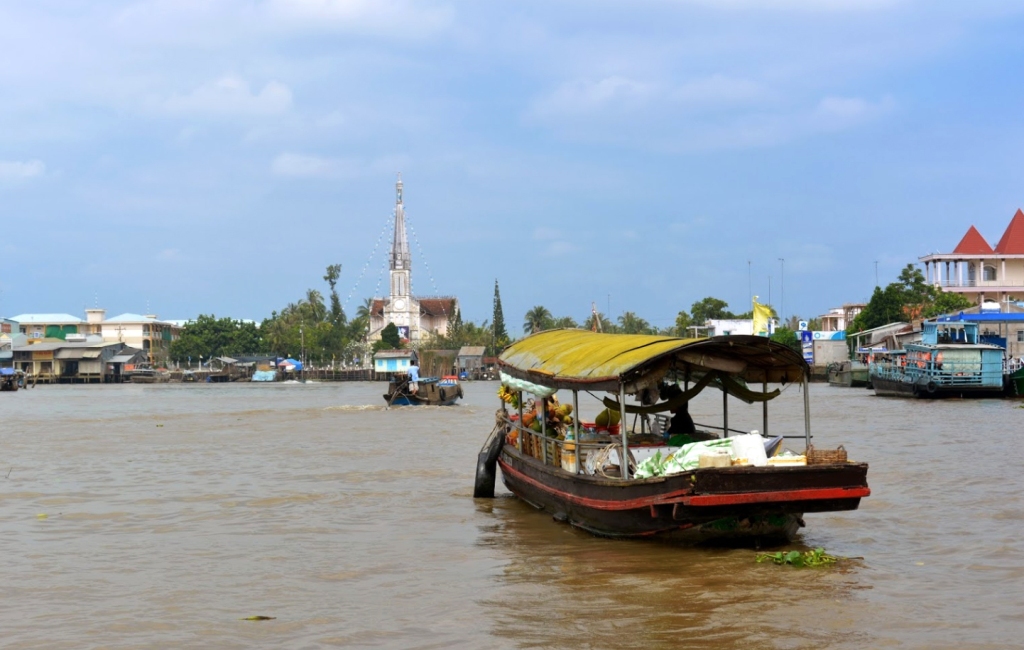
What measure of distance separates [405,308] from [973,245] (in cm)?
5580

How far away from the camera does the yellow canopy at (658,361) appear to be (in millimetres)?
9172

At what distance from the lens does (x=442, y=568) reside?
9430 mm

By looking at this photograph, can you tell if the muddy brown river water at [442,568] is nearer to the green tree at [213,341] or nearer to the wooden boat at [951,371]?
the wooden boat at [951,371]

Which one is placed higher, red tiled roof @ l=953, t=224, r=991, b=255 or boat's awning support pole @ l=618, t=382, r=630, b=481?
red tiled roof @ l=953, t=224, r=991, b=255

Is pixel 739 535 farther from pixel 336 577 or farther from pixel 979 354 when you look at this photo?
pixel 979 354

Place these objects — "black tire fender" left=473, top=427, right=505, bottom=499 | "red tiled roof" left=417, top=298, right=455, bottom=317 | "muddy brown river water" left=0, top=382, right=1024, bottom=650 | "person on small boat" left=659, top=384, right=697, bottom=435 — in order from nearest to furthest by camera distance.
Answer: "muddy brown river water" left=0, top=382, right=1024, bottom=650 → "person on small boat" left=659, top=384, right=697, bottom=435 → "black tire fender" left=473, top=427, right=505, bottom=499 → "red tiled roof" left=417, top=298, right=455, bottom=317

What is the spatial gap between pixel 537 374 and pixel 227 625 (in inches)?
183

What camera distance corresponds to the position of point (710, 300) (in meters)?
85.2

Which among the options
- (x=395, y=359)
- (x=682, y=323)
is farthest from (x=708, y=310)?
(x=395, y=359)

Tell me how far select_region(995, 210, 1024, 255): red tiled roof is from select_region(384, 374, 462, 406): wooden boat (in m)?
41.4

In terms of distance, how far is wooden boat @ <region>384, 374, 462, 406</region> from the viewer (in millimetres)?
38469

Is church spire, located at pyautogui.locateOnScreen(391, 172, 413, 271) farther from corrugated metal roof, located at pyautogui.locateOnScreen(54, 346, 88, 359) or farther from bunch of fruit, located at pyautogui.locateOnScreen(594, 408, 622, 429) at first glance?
bunch of fruit, located at pyautogui.locateOnScreen(594, 408, 622, 429)

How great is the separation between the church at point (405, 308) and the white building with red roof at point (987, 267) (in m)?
49.8

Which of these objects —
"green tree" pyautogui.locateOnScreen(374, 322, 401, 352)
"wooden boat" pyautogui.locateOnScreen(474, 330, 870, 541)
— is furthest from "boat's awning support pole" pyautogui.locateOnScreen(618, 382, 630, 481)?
"green tree" pyautogui.locateOnScreen(374, 322, 401, 352)
